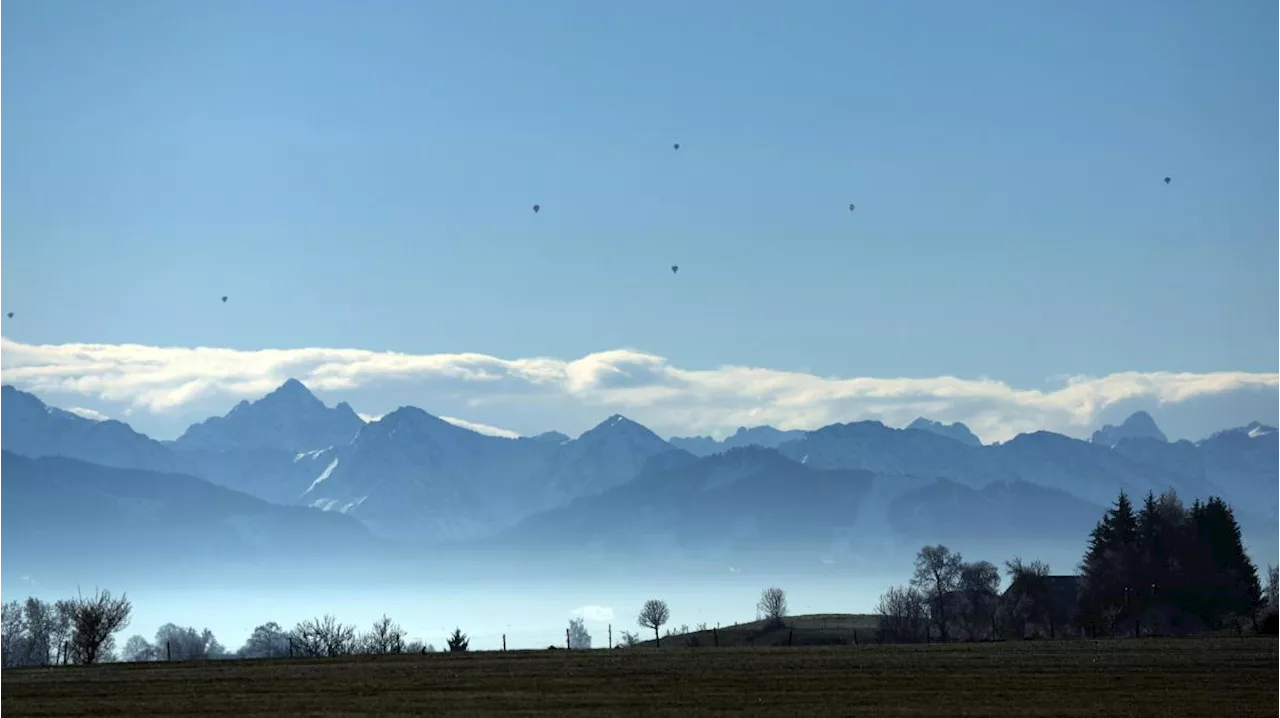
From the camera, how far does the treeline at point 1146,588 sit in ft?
502

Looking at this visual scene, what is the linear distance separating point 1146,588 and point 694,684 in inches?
4181

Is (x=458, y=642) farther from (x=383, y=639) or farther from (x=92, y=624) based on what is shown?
(x=383, y=639)

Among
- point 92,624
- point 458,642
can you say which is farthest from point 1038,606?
point 92,624

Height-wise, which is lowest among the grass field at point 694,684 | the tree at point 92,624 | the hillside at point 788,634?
the grass field at point 694,684

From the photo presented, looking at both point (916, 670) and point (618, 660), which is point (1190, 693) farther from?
point (618, 660)

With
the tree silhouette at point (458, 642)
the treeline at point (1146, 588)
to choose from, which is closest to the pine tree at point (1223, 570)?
the treeline at point (1146, 588)

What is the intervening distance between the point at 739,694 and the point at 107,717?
24797mm

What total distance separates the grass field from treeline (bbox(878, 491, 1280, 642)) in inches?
2671

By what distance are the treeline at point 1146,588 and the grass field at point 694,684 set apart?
223 feet

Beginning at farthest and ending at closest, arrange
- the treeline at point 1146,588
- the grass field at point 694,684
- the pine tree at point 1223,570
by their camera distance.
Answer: the treeline at point 1146,588
the pine tree at point 1223,570
the grass field at point 694,684

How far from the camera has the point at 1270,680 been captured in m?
65.7

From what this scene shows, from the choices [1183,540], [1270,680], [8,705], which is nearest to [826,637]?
[1183,540]

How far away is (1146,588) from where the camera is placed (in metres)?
158

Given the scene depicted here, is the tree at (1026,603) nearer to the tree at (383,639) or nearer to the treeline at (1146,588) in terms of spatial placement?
the treeline at (1146,588)
